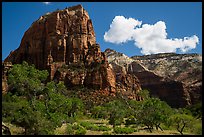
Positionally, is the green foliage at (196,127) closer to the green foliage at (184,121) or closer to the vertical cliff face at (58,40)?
the green foliage at (184,121)

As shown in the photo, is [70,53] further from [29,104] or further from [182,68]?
[182,68]

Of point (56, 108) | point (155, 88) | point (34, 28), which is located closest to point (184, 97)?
point (155, 88)

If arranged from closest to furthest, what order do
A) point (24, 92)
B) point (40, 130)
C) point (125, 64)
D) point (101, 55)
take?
point (40, 130), point (24, 92), point (101, 55), point (125, 64)

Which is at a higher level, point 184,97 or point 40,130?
point 184,97

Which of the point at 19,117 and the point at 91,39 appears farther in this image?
the point at 91,39

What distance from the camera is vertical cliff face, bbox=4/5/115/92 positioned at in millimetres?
81312

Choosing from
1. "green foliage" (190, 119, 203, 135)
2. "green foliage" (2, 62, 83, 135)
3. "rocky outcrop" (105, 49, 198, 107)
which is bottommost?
"green foliage" (190, 119, 203, 135)

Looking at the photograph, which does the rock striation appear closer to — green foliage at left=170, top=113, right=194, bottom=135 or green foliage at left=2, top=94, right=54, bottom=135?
green foliage at left=170, top=113, right=194, bottom=135

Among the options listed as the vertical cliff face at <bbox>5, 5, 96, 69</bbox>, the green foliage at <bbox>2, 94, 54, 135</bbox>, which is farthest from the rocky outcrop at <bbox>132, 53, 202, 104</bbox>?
the green foliage at <bbox>2, 94, 54, 135</bbox>

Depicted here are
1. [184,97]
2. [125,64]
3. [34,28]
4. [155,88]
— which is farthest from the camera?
[125,64]

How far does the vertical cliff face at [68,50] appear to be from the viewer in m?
81.3

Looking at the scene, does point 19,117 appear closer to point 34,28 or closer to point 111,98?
point 111,98

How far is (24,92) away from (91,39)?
68.3m

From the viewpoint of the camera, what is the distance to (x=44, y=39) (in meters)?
93.0
